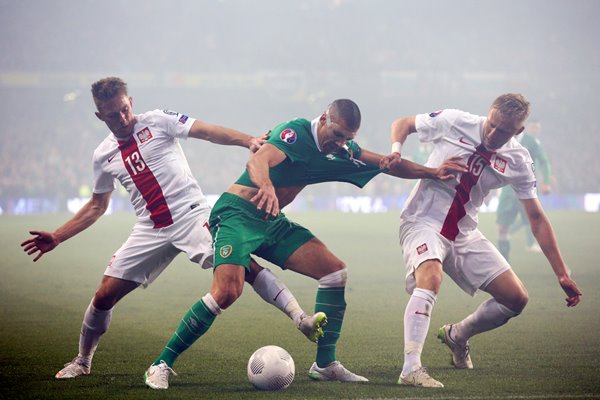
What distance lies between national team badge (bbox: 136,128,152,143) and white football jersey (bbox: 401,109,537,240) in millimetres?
2155

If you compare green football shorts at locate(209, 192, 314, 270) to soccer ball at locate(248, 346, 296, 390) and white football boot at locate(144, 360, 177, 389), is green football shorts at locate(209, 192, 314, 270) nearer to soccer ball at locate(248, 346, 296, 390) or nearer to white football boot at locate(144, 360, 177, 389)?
soccer ball at locate(248, 346, 296, 390)

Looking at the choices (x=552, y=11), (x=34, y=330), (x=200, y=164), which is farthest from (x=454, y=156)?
(x=552, y=11)

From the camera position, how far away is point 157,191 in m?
7.21

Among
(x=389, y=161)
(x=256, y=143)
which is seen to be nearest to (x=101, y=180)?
(x=256, y=143)

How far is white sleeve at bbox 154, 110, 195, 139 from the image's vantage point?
7199mm

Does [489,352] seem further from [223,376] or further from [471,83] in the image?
[471,83]

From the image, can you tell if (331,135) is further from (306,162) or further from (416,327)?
(416,327)

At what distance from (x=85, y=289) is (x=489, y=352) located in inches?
287

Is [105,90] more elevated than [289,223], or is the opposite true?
[105,90]

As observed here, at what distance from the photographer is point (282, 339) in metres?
8.90

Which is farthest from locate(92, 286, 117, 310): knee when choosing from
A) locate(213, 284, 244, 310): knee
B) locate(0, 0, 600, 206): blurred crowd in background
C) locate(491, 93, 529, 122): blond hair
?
locate(0, 0, 600, 206): blurred crowd in background

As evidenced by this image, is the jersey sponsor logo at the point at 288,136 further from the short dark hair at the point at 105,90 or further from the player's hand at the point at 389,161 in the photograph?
the short dark hair at the point at 105,90

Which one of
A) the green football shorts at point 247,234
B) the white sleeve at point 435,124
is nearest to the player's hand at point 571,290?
the white sleeve at point 435,124

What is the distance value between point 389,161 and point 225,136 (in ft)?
4.16
